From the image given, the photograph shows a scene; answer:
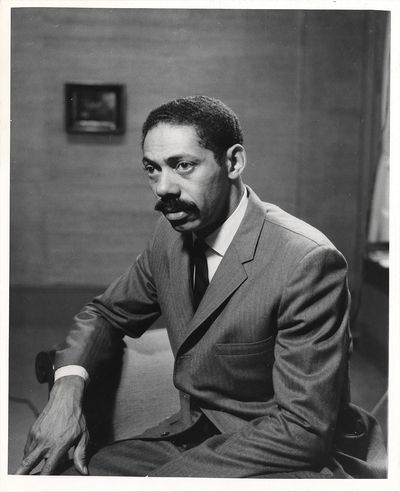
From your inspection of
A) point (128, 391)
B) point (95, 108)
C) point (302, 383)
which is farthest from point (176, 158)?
point (95, 108)

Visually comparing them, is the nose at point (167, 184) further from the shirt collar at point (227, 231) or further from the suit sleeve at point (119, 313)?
the suit sleeve at point (119, 313)

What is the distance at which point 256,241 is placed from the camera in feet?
4.34

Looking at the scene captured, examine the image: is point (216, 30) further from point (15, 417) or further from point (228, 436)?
point (228, 436)

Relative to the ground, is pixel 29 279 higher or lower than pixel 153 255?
lower

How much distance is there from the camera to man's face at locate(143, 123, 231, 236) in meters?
1.25

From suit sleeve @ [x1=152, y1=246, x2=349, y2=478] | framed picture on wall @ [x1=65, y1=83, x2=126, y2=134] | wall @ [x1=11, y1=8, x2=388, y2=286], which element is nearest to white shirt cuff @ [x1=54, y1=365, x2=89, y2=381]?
suit sleeve @ [x1=152, y1=246, x2=349, y2=478]

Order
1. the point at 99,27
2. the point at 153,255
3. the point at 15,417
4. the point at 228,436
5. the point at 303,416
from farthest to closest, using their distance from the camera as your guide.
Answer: the point at 99,27 → the point at 15,417 → the point at 153,255 → the point at 228,436 → the point at 303,416

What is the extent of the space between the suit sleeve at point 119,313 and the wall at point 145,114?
2.05 m

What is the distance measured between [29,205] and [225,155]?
2661mm

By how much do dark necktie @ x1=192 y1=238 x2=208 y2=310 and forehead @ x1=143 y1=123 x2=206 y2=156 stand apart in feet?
0.94

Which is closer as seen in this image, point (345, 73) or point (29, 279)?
point (345, 73)

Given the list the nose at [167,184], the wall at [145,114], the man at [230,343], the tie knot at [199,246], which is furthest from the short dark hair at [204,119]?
the wall at [145,114]

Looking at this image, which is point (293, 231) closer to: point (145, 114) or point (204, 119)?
point (204, 119)
